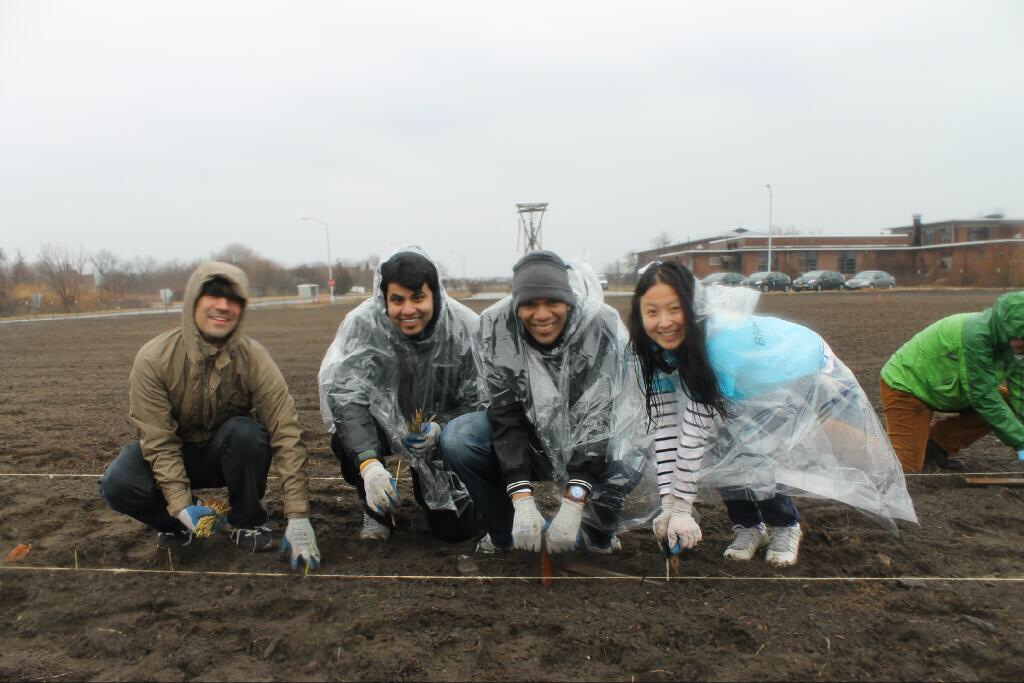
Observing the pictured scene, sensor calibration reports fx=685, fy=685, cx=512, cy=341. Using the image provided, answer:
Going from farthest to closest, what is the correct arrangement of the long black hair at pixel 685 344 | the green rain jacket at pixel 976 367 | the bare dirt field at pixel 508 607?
1. the green rain jacket at pixel 976 367
2. the long black hair at pixel 685 344
3. the bare dirt field at pixel 508 607

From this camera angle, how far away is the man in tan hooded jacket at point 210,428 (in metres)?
2.52

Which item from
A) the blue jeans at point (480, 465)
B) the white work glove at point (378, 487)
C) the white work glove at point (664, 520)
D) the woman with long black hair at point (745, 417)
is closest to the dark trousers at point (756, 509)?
the woman with long black hair at point (745, 417)

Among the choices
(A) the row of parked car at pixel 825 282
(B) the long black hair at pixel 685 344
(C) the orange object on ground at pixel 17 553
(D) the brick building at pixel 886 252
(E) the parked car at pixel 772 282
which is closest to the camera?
(B) the long black hair at pixel 685 344

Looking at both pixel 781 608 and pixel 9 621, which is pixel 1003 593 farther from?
pixel 9 621

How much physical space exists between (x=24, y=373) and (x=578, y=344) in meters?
8.94

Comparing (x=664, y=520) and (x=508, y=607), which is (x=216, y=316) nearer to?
(x=508, y=607)

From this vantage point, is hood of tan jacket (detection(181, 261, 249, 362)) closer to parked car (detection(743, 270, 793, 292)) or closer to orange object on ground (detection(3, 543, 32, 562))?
orange object on ground (detection(3, 543, 32, 562))

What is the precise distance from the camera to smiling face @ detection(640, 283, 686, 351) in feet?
7.61

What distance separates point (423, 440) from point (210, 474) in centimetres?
86

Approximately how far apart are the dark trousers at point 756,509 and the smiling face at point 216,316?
1.96 meters

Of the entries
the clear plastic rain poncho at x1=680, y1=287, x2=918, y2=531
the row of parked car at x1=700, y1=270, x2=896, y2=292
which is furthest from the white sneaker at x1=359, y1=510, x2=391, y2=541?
the row of parked car at x1=700, y1=270, x2=896, y2=292

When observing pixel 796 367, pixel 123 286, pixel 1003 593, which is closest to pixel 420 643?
pixel 796 367

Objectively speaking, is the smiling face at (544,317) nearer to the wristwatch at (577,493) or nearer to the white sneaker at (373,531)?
the wristwatch at (577,493)

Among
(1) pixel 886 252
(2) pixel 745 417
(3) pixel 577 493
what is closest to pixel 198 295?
(3) pixel 577 493
